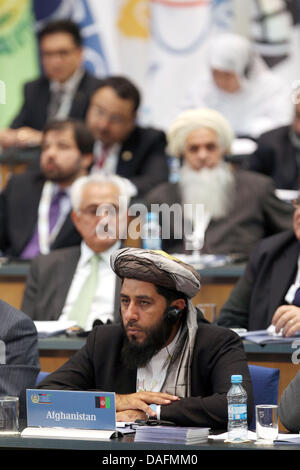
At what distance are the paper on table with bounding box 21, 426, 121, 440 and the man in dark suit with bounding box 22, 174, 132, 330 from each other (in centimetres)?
199

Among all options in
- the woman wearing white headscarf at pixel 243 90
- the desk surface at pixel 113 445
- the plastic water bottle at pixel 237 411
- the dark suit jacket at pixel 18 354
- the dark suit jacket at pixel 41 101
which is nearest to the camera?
the desk surface at pixel 113 445

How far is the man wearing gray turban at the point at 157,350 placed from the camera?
11.9 ft

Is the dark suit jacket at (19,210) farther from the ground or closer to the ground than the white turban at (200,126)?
closer to the ground

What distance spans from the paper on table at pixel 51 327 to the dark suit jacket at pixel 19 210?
1.72 meters

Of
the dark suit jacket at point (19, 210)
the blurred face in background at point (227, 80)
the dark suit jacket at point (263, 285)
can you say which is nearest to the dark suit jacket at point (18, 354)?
the dark suit jacket at point (263, 285)

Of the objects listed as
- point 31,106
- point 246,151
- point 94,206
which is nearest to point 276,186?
point 246,151

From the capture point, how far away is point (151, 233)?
6.10m

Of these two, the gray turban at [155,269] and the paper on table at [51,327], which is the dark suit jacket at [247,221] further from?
the gray turban at [155,269]

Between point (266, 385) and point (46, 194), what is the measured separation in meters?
3.20

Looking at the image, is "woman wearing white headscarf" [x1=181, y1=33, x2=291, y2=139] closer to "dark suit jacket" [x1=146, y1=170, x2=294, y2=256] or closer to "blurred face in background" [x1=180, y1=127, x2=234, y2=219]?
"blurred face in background" [x1=180, y1=127, x2=234, y2=219]

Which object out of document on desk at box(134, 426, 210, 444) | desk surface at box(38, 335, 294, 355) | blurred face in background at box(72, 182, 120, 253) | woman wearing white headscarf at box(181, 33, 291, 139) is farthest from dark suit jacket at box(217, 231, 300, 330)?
woman wearing white headscarf at box(181, 33, 291, 139)

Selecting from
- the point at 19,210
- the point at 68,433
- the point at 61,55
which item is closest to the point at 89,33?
the point at 61,55

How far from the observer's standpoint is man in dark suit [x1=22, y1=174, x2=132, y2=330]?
17.7 ft

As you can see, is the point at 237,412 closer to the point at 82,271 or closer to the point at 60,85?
the point at 82,271
